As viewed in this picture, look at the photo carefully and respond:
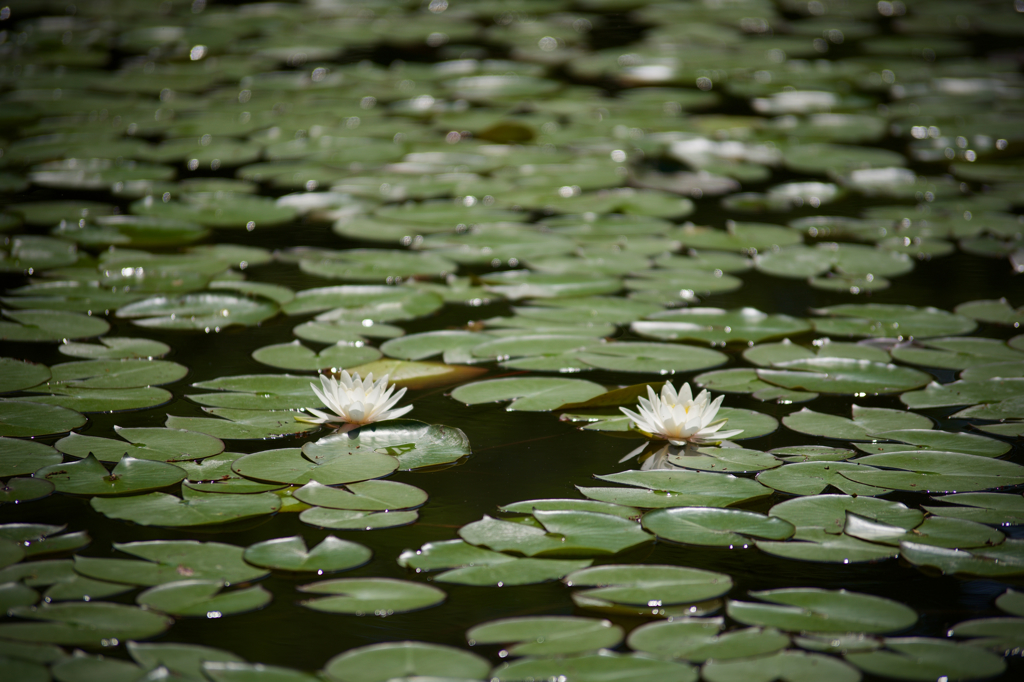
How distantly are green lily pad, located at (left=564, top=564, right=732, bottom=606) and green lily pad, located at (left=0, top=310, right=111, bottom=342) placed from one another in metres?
1.43

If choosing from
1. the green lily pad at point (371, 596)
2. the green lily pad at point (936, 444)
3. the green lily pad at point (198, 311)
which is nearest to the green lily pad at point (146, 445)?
the green lily pad at point (371, 596)

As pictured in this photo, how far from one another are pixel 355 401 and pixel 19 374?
757mm

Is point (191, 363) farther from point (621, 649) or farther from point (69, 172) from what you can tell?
point (69, 172)

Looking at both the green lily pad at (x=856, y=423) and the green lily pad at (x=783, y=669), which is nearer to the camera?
the green lily pad at (x=783, y=669)

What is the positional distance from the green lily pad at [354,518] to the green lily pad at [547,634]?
0.32m

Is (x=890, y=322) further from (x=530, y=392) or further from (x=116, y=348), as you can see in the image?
(x=116, y=348)

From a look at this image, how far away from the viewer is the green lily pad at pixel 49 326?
2375 mm

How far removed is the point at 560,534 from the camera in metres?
1.66

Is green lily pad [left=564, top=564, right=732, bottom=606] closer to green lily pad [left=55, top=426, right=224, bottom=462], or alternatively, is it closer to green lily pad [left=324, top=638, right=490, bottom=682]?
green lily pad [left=324, top=638, right=490, bottom=682]

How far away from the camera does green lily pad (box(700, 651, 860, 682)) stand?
1.34m

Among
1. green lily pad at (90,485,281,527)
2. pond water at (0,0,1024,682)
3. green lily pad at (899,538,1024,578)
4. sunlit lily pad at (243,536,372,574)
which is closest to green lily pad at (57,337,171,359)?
pond water at (0,0,1024,682)

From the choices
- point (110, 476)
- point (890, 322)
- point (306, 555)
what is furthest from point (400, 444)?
point (890, 322)

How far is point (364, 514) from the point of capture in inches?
68.0

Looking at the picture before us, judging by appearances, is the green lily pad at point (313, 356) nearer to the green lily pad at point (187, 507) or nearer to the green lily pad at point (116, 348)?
the green lily pad at point (116, 348)
